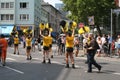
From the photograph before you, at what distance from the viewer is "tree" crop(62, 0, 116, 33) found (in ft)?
147

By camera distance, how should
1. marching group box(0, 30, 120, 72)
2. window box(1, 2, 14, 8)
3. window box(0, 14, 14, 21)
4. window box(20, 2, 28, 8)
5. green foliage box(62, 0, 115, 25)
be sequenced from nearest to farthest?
marching group box(0, 30, 120, 72), green foliage box(62, 0, 115, 25), window box(0, 14, 14, 21), window box(1, 2, 14, 8), window box(20, 2, 28, 8)

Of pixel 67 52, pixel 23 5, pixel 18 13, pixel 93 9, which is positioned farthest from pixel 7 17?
pixel 67 52

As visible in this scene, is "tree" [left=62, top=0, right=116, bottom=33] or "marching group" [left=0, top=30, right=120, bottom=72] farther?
"tree" [left=62, top=0, right=116, bottom=33]

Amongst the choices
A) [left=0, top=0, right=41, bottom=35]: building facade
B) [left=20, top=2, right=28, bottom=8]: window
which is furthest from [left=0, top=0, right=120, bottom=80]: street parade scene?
[left=20, top=2, right=28, bottom=8]: window

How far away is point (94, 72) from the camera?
1692 cm

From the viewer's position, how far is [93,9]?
44.6 meters

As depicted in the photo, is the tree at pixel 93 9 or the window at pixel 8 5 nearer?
the tree at pixel 93 9

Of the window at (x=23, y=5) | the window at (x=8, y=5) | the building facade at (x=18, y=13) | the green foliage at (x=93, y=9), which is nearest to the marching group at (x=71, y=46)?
the green foliage at (x=93, y=9)

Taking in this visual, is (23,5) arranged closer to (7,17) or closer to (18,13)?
(18,13)

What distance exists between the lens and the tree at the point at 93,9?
4472cm

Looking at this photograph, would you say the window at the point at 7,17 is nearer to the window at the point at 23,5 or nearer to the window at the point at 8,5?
the window at the point at 8,5

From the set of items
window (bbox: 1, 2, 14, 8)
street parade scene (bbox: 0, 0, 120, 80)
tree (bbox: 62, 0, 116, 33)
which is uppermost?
window (bbox: 1, 2, 14, 8)

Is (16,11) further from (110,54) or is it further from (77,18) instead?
(110,54)

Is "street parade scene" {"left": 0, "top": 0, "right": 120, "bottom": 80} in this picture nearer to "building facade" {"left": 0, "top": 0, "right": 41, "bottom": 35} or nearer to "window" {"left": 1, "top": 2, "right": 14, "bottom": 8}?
"building facade" {"left": 0, "top": 0, "right": 41, "bottom": 35}
